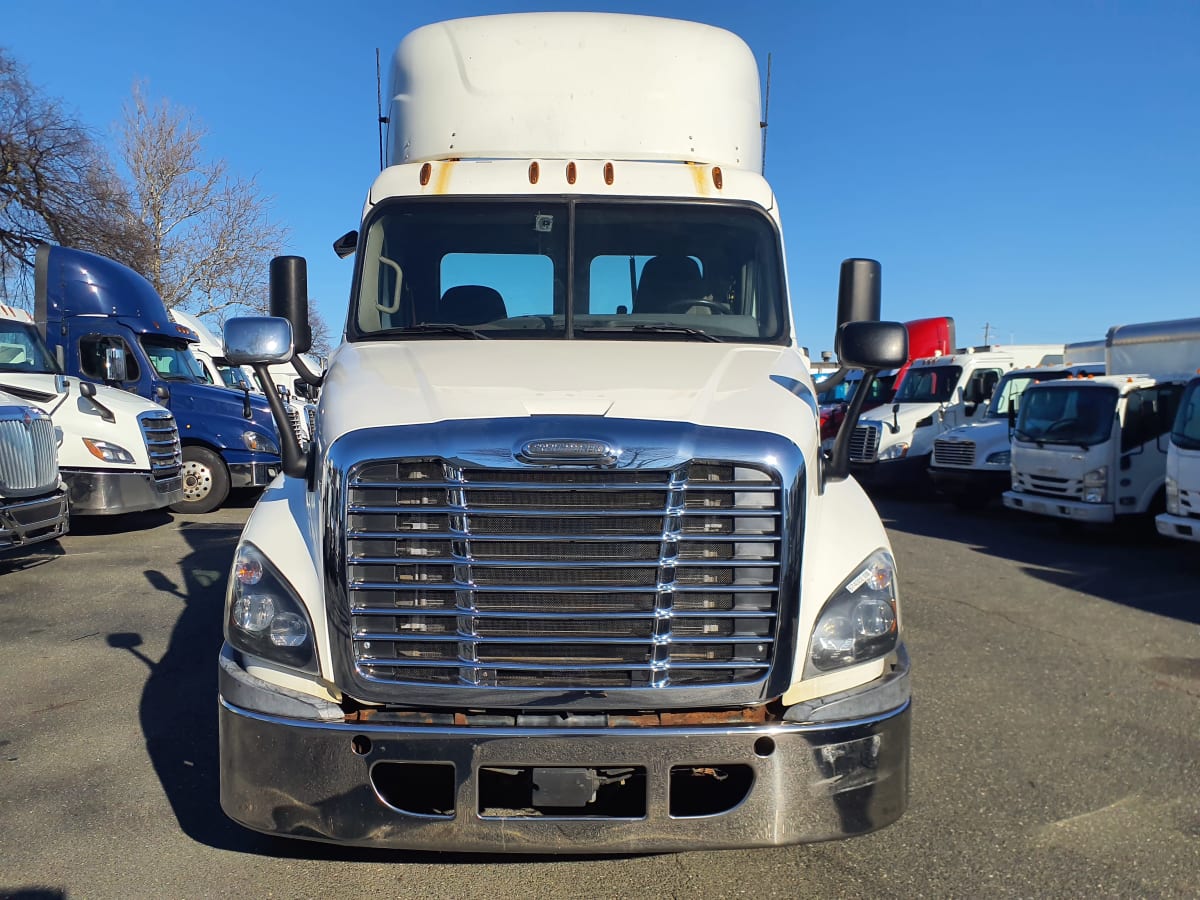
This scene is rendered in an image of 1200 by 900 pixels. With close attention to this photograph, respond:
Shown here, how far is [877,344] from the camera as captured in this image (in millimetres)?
3438

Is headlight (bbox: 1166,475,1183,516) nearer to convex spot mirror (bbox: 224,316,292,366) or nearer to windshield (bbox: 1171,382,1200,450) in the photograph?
windshield (bbox: 1171,382,1200,450)

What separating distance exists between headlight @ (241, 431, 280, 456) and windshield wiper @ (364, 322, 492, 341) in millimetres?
9504

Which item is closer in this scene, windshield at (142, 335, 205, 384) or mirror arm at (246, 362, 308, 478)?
mirror arm at (246, 362, 308, 478)

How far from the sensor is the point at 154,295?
13422mm

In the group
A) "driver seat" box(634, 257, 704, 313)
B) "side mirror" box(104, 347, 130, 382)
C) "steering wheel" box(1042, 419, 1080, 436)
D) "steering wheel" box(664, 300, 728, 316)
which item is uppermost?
"driver seat" box(634, 257, 704, 313)

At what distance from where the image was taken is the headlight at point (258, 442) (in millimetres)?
12734

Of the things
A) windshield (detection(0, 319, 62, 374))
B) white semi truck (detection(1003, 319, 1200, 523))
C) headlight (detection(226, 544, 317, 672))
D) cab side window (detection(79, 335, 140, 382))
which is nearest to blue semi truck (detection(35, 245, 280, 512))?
cab side window (detection(79, 335, 140, 382))

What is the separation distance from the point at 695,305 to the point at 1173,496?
729 centimetres

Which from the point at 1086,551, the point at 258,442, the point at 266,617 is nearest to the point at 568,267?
the point at 266,617

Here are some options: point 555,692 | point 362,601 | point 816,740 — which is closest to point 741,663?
point 816,740

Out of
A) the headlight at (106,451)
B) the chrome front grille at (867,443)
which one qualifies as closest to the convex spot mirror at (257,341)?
the headlight at (106,451)

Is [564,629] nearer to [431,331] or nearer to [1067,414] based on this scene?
[431,331]

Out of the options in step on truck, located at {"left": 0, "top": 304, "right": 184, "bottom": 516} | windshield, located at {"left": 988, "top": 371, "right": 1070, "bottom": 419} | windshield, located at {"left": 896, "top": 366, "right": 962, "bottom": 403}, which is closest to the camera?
step on truck, located at {"left": 0, "top": 304, "right": 184, "bottom": 516}

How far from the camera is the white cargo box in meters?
4.75
